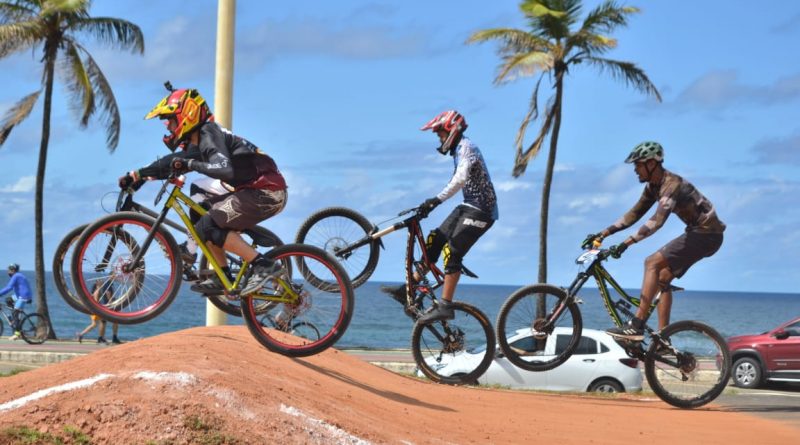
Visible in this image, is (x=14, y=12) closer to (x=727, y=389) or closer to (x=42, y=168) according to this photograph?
(x=42, y=168)

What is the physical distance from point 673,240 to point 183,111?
6.02m

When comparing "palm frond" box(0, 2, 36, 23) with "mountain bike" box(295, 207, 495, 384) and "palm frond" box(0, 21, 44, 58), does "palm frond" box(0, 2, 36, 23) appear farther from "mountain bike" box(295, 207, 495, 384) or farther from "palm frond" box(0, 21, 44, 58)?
"mountain bike" box(295, 207, 495, 384)

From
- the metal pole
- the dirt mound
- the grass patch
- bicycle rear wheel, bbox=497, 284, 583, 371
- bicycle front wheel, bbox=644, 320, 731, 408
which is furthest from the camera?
the metal pole

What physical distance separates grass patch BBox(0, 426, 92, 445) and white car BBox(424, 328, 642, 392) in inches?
496

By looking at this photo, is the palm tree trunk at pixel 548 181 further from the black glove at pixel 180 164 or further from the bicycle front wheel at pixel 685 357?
the black glove at pixel 180 164

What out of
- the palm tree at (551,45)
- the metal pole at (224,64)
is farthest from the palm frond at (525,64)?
the metal pole at (224,64)

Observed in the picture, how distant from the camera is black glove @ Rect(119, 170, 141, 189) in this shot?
9.80 m

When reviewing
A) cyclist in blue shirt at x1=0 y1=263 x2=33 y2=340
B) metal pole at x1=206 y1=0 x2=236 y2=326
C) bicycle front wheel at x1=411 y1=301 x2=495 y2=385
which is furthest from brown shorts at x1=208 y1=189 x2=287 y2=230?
cyclist in blue shirt at x1=0 y1=263 x2=33 y2=340

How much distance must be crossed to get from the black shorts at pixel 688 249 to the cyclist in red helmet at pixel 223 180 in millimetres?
4913

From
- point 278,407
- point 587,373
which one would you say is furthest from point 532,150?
point 278,407

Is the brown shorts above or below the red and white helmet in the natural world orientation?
below

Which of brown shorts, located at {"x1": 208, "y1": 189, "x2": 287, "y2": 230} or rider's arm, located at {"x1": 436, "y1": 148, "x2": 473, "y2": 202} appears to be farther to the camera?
rider's arm, located at {"x1": 436, "y1": 148, "x2": 473, "y2": 202}

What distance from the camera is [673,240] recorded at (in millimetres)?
12320

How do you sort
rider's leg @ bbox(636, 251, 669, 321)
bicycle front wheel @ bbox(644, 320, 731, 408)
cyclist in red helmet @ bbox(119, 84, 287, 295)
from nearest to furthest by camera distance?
cyclist in red helmet @ bbox(119, 84, 287, 295)
rider's leg @ bbox(636, 251, 669, 321)
bicycle front wheel @ bbox(644, 320, 731, 408)
